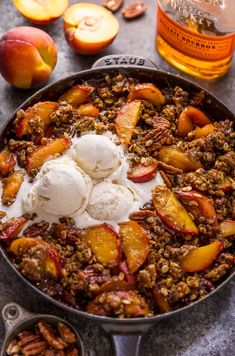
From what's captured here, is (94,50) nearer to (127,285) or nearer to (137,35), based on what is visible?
(137,35)

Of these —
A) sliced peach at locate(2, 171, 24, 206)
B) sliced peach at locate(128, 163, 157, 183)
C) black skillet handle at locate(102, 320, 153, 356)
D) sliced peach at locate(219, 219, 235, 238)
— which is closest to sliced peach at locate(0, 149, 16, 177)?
sliced peach at locate(2, 171, 24, 206)

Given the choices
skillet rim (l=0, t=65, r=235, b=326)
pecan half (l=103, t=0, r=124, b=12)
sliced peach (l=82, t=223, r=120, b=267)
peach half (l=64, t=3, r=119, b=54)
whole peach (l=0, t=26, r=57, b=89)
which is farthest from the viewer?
pecan half (l=103, t=0, r=124, b=12)

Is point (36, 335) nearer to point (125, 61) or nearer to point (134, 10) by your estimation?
point (125, 61)

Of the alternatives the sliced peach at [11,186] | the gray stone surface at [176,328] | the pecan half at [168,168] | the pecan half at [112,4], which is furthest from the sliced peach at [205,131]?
the pecan half at [112,4]

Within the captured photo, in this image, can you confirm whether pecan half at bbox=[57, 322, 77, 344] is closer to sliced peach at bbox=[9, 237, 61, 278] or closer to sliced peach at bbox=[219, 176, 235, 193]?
sliced peach at bbox=[9, 237, 61, 278]

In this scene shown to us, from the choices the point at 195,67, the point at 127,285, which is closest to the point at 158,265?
the point at 127,285

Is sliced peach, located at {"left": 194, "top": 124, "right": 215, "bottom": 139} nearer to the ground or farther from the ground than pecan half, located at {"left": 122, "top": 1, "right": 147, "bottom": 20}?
nearer to the ground
